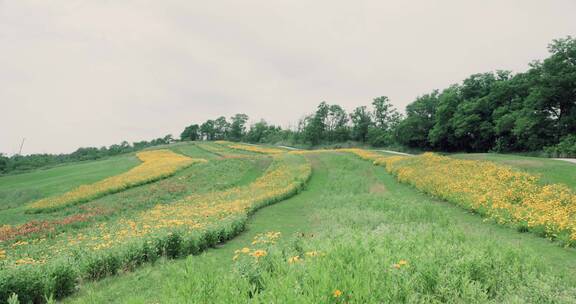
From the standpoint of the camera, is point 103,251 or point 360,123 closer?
point 103,251

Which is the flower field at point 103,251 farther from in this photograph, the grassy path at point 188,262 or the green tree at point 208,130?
the green tree at point 208,130

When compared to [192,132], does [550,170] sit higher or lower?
lower

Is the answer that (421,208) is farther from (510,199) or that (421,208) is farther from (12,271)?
(12,271)

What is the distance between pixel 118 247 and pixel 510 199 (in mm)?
16060

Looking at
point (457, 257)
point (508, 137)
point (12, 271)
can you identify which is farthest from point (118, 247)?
point (508, 137)

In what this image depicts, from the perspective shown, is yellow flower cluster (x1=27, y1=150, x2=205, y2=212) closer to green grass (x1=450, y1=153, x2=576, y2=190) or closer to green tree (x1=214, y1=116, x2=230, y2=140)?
green grass (x1=450, y1=153, x2=576, y2=190)

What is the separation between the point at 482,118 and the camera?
190 ft

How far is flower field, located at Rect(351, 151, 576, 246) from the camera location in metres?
11.4

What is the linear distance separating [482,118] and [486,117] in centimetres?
68

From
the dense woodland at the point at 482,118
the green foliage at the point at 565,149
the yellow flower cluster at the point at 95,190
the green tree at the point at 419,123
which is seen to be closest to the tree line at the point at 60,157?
the dense woodland at the point at 482,118

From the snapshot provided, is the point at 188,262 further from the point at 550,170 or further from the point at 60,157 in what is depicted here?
the point at 60,157

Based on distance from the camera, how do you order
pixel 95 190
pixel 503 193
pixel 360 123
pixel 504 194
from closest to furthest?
1. pixel 504 194
2. pixel 503 193
3. pixel 95 190
4. pixel 360 123

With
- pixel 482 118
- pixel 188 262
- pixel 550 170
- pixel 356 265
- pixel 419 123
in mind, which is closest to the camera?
pixel 356 265

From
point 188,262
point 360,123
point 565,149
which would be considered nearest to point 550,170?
point 565,149
